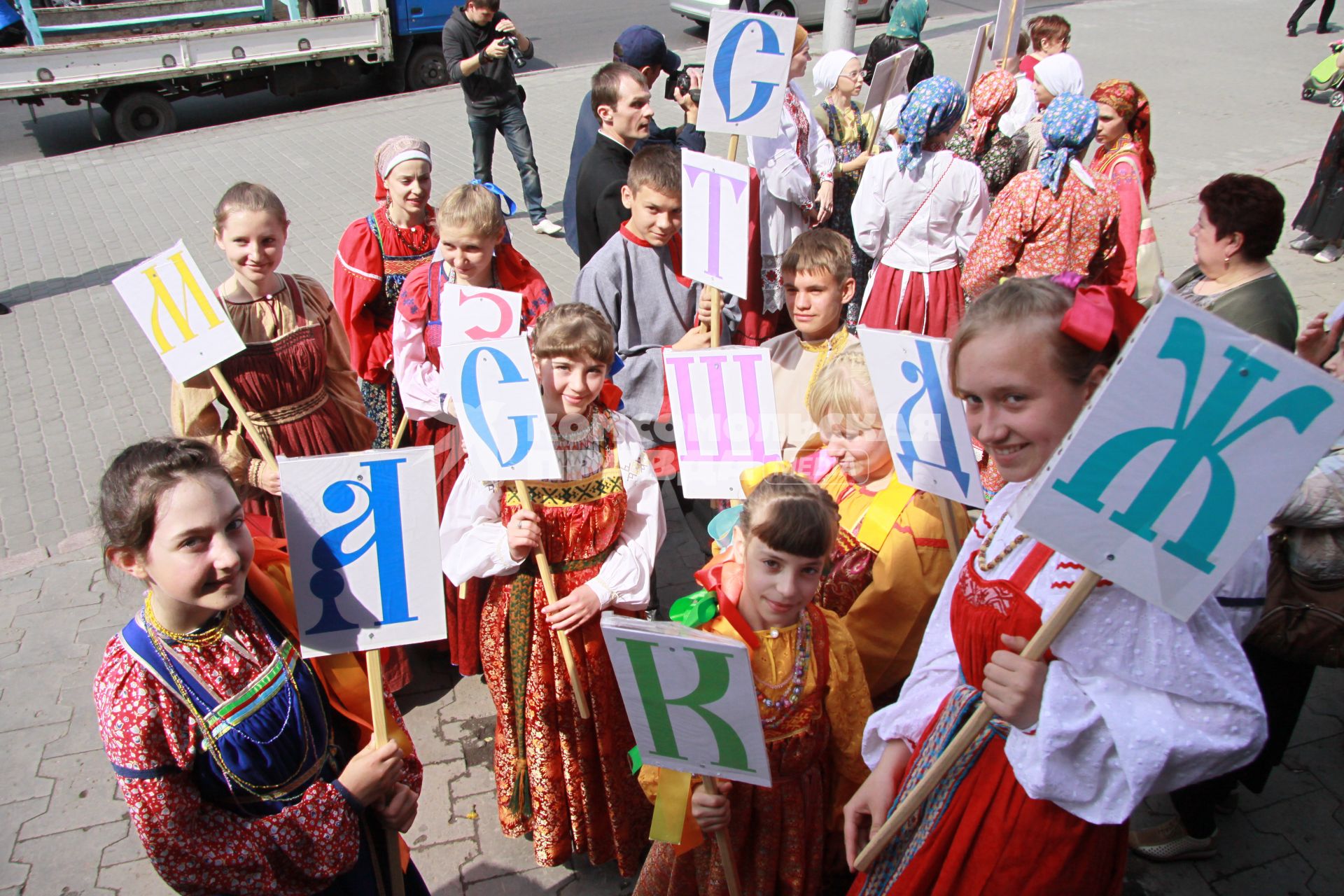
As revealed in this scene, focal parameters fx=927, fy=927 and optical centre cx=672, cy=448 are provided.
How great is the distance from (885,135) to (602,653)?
20.3 ft

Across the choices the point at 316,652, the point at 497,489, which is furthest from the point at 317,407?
the point at 316,652

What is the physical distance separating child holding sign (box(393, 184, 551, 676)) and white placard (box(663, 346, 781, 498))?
2.93 feet

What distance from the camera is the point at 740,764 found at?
82.4 inches

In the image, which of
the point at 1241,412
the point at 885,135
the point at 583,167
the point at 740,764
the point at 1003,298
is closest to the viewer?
the point at 1241,412

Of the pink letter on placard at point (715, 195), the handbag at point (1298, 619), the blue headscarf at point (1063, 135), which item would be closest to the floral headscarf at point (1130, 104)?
the blue headscarf at point (1063, 135)

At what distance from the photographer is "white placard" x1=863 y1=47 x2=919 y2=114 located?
6.93m

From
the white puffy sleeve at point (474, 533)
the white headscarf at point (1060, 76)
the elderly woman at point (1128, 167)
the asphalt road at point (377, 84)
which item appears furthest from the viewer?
the asphalt road at point (377, 84)

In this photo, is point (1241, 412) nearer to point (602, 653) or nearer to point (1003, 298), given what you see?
point (1003, 298)

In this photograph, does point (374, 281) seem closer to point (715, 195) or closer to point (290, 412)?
point (290, 412)

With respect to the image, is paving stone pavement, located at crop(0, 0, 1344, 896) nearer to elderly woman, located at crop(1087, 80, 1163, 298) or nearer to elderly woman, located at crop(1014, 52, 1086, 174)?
elderly woman, located at crop(1014, 52, 1086, 174)

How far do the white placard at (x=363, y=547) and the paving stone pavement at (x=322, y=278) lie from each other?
0.76 m

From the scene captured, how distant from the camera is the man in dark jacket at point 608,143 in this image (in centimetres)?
493

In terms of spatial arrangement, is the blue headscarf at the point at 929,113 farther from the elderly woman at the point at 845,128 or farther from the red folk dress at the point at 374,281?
the red folk dress at the point at 374,281

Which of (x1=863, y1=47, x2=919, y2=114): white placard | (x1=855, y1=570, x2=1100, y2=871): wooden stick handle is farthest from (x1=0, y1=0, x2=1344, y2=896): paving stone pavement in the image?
(x1=863, y1=47, x2=919, y2=114): white placard
